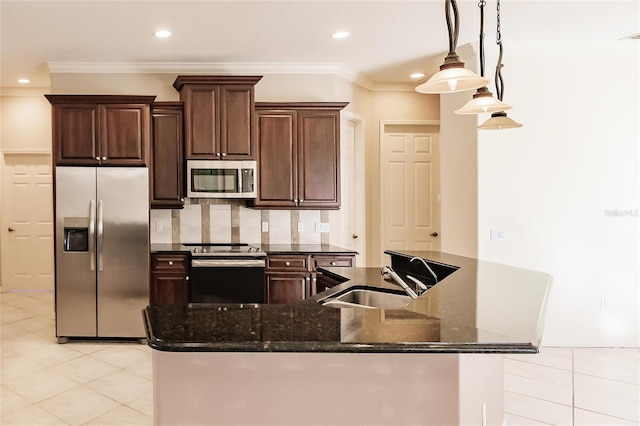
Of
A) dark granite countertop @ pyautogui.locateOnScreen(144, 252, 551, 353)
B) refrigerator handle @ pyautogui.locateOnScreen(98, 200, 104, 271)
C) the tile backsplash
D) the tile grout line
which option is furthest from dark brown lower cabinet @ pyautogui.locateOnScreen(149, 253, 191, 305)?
the tile grout line

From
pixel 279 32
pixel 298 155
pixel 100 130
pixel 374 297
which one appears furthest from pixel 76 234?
pixel 374 297

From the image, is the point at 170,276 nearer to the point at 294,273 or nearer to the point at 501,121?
the point at 294,273

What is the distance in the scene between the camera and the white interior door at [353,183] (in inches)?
216

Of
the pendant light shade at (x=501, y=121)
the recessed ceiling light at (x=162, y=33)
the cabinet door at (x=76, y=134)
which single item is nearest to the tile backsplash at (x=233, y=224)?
the cabinet door at (x=76, y=134)

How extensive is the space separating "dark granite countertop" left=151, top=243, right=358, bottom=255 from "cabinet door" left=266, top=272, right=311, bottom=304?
229mm

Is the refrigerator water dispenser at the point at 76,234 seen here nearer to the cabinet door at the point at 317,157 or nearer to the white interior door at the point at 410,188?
the cabinet door at the point at 317,157

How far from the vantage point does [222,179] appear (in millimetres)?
4801

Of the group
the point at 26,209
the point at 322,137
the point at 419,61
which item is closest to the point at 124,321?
the point at 322,137

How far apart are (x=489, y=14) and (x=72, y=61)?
409 centimetres

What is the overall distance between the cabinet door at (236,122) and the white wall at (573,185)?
7.39ft

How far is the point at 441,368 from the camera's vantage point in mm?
1603

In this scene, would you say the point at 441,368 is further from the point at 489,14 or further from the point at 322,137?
the point at 322,137

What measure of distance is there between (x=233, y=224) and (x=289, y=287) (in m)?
1.04

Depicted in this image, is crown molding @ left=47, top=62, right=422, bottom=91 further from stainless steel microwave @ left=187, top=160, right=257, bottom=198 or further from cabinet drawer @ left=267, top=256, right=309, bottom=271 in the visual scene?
cabinet drawer @ left=267, top=256, right=309, bottom=271
